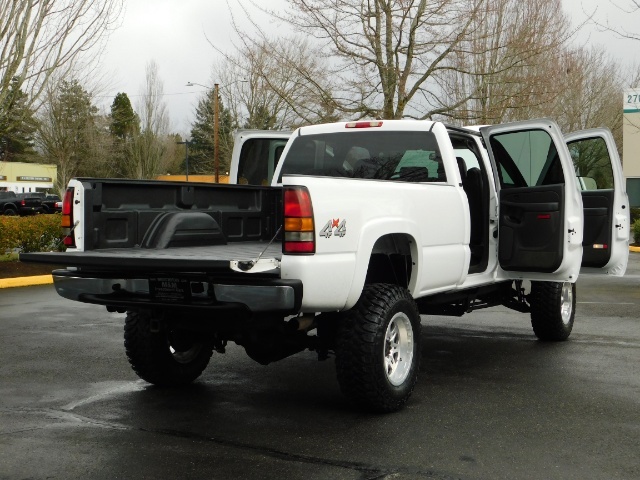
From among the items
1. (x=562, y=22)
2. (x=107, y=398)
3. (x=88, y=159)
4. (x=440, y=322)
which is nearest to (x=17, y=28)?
(x=440, y=322)

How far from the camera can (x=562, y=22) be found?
25266 mm

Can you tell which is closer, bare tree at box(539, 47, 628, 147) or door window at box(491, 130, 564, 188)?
door window at box(491, 130, 564, 188)

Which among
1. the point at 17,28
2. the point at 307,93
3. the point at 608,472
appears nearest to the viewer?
the point at 608,472

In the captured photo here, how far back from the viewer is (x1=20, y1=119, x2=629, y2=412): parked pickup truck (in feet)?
16.9

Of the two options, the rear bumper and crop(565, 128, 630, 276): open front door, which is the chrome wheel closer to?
the rear bumper

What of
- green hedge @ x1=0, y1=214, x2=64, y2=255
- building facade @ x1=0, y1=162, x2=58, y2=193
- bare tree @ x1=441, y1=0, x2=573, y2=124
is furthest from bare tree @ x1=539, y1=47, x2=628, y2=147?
building facade @ x1=0, y1=162, x2=58, y2=193

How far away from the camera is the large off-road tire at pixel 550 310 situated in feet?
27.8

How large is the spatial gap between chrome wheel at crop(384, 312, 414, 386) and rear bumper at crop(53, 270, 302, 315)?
3.25 feet

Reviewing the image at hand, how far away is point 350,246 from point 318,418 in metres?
1.19

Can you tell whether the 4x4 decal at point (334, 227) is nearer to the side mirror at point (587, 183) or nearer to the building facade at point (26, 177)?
the side mirror at point (587, 183)

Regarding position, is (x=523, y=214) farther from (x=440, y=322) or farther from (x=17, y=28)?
(x=17, y=28)

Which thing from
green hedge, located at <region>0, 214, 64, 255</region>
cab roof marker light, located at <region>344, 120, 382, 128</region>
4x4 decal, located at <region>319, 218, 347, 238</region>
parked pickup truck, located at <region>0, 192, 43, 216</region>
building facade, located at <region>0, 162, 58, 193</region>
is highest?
building facade, located at <region>0, 162, 58, 193</region>

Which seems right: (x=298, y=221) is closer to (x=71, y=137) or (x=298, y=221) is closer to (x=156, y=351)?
(x=156, y=351)

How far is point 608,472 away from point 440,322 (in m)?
5.84
